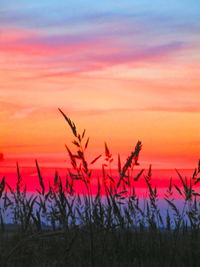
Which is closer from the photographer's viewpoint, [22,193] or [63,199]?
[63,199]

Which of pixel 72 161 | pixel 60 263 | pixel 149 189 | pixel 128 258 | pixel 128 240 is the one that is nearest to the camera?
pixel 72 161

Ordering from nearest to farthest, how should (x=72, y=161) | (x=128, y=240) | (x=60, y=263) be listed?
(x=72, y=161), (x=60, y=263), (x=128, y=240)

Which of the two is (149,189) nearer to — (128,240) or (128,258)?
(128,240)

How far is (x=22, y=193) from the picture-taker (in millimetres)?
6285

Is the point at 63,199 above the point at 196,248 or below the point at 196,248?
above

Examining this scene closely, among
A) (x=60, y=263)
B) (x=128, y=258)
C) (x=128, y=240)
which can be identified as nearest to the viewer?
(x=60, y=263)

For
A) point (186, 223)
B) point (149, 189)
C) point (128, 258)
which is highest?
point (149, 189)

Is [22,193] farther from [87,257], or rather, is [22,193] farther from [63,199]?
[63,199]

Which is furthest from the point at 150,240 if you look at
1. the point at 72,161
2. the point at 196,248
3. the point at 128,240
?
the point at 72,161

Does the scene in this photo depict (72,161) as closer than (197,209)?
Yes

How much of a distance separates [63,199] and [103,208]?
1.68 metres

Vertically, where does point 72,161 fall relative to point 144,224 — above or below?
above

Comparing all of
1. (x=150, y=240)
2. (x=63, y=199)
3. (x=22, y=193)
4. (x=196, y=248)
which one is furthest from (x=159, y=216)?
(x=63, y=199)

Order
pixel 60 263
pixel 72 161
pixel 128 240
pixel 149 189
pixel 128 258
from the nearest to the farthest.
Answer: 1. pixel 72 161
2. pixel 60 263
3. pixel 128 258
4. pixel 128 240
5. pixel 149 189
